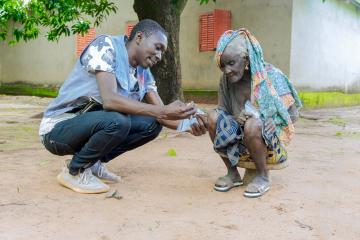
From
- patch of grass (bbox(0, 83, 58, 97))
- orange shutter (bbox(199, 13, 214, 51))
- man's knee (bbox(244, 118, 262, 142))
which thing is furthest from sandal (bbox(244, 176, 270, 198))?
patch of grass (bbox(0, 83, 58, 97))

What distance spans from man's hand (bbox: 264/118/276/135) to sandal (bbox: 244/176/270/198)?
301 mm

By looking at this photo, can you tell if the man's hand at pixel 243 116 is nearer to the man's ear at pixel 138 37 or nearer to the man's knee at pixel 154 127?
the man's knee at pixel 154 127

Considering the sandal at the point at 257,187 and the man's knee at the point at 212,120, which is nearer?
the sandal at the point at 257,187

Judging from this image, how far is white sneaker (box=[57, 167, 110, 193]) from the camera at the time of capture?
8.63 ft

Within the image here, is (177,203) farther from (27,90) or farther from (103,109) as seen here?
(27,90)

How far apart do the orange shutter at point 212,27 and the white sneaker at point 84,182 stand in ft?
23.4

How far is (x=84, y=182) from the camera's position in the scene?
2658 millimetres

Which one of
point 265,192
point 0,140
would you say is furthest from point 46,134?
point 0,140

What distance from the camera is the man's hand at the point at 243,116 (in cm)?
258

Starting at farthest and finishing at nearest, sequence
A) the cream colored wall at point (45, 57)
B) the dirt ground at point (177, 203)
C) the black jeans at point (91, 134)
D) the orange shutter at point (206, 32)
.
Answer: the cream colored wall at point (45, 57) < the orange shutter at point (206, 32) < the black jeans at point (91, 134) < the dirt ground at point (177, 203)

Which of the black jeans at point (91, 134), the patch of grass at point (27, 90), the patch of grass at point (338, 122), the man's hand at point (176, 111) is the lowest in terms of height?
the patch of grass at point (27, 90)

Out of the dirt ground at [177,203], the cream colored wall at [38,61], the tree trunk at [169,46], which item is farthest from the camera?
the cream colored wall at [38,61]

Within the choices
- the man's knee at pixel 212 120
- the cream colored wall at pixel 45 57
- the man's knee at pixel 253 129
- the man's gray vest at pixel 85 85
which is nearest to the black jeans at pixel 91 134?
the man's gray vest at pixel 85 85

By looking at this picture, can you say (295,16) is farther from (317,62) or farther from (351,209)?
(351,209)
